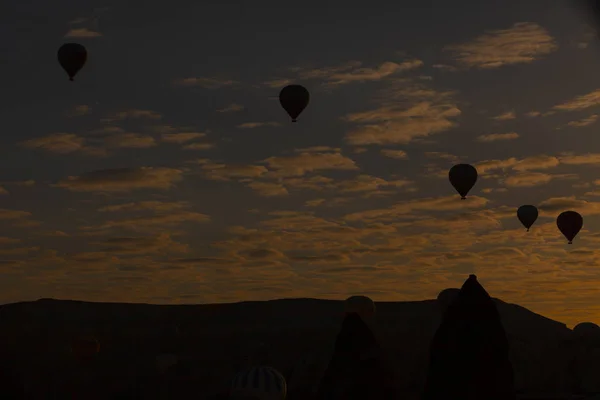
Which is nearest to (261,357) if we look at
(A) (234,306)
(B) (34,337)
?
(B) (34,337)

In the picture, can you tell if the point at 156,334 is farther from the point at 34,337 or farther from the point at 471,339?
the point at 471,339

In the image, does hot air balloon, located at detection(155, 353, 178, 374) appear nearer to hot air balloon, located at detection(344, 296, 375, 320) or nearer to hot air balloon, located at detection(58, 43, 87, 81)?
hot air balloon, located at detection(344, 296, 375, 320)

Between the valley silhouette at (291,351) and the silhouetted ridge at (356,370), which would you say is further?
the silhouetted ridge at (356,370)

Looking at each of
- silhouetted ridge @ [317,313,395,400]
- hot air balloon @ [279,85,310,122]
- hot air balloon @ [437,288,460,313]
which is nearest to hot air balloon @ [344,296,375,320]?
hot air balloon @ [437,288,460,313]

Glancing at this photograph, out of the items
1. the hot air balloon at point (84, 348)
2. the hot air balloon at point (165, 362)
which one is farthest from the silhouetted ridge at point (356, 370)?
the hot air balloon at point (165, 362)

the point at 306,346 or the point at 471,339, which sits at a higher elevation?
the point at 306,346

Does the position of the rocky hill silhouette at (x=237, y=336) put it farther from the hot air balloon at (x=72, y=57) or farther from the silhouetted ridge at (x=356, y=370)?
the silhouetted ridge at (x=356, y=370)

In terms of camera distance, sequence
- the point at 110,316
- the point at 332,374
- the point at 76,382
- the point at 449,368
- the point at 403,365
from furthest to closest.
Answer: the point at 110,316 < the point at 76,382 < the point at 403,365 < the point at 332,374 < the point at 449,368
